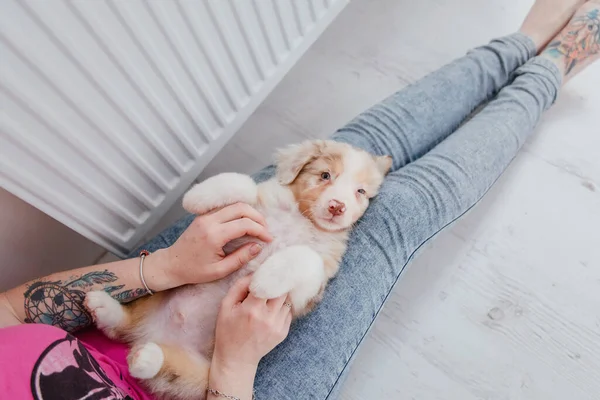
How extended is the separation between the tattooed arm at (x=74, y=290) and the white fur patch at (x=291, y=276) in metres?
0.23

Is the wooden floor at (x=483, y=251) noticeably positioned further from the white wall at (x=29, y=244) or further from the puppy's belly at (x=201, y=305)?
the puppy's belly at (x=201, y=305)

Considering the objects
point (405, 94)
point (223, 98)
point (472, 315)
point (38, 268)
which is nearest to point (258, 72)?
point (223, 98)

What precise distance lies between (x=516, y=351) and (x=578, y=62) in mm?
1015

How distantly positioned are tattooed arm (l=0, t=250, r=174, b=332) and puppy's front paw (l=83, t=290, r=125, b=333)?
0.09 ft

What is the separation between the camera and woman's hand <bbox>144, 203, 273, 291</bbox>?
92 cm

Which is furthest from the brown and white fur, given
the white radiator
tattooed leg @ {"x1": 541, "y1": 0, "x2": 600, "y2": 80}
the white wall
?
tattooed leg @ {"x1": 541, "y1": 0, "x2": 600, "y2": 80}

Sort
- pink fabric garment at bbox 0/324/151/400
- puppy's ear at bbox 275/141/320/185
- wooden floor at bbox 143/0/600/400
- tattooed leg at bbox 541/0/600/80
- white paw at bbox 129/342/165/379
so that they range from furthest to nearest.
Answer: tattooed leg at bbox 541/0/600/80
wooden floor at bbox 143/0/600/400
puppy's ear at bbox 275/141/320/185
white paw at bbox 129/342/165/379
pink fabric garment at bbox 0/324/151/400

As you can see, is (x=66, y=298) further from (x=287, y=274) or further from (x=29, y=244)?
(x=287, y=274)

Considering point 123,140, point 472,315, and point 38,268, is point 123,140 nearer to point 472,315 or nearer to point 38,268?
point 38,268

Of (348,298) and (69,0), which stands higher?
(69,0)

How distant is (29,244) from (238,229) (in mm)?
717

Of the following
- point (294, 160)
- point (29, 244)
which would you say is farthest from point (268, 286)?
point (29, 244)

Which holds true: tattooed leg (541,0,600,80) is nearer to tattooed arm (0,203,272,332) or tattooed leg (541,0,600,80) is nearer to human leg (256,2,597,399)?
human leg (256,2,597,399)

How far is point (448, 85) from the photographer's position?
138 centimetres
